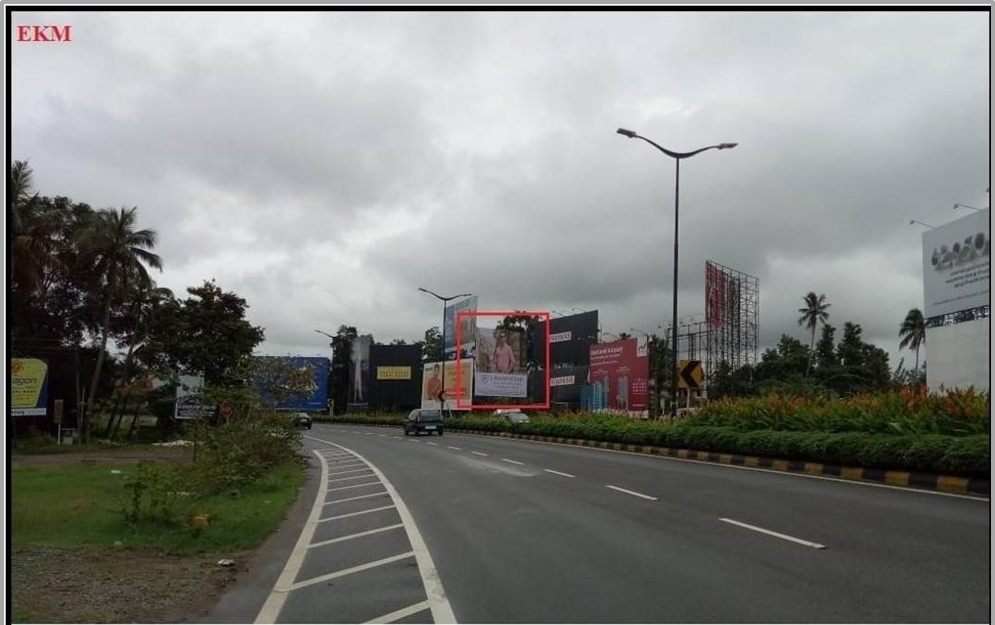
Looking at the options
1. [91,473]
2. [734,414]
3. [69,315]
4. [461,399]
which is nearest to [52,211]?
[69,315]


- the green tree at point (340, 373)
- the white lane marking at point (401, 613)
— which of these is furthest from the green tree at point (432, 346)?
the white lane marking at point (401, 613)

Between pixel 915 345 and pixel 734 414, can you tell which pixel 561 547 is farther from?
pixel 915 345

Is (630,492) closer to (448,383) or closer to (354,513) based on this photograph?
(354,513)

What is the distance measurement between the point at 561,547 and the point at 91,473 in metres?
12.1

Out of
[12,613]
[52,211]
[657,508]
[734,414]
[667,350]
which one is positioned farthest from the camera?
[667,350]

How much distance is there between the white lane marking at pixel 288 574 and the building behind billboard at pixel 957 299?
24.6 metres

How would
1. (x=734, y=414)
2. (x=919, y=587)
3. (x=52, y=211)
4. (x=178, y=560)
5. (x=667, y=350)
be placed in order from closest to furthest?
(x=919, y=587) → (x=178, y=560) → (x=734, y=414) → (x=52, y=211) → (x=667, y=350)

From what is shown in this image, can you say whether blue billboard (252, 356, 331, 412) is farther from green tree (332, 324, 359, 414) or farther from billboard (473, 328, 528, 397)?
green tree (332, 324, 359, 414)

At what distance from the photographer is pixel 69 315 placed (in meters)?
37.0

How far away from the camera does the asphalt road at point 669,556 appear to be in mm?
6559

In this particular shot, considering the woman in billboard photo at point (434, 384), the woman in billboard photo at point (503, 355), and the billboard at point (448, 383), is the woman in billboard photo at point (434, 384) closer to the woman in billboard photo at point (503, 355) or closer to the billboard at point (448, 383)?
the billboard at point (448, 383)

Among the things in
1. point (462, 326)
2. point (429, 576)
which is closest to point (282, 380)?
point (429, 576)

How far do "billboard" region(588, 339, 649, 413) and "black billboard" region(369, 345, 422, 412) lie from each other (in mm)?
29822

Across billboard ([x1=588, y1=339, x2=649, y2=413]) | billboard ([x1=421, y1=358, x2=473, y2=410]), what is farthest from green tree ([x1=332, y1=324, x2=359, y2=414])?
billboard ([x1=588, y1=339, x2=649, y2=413])
